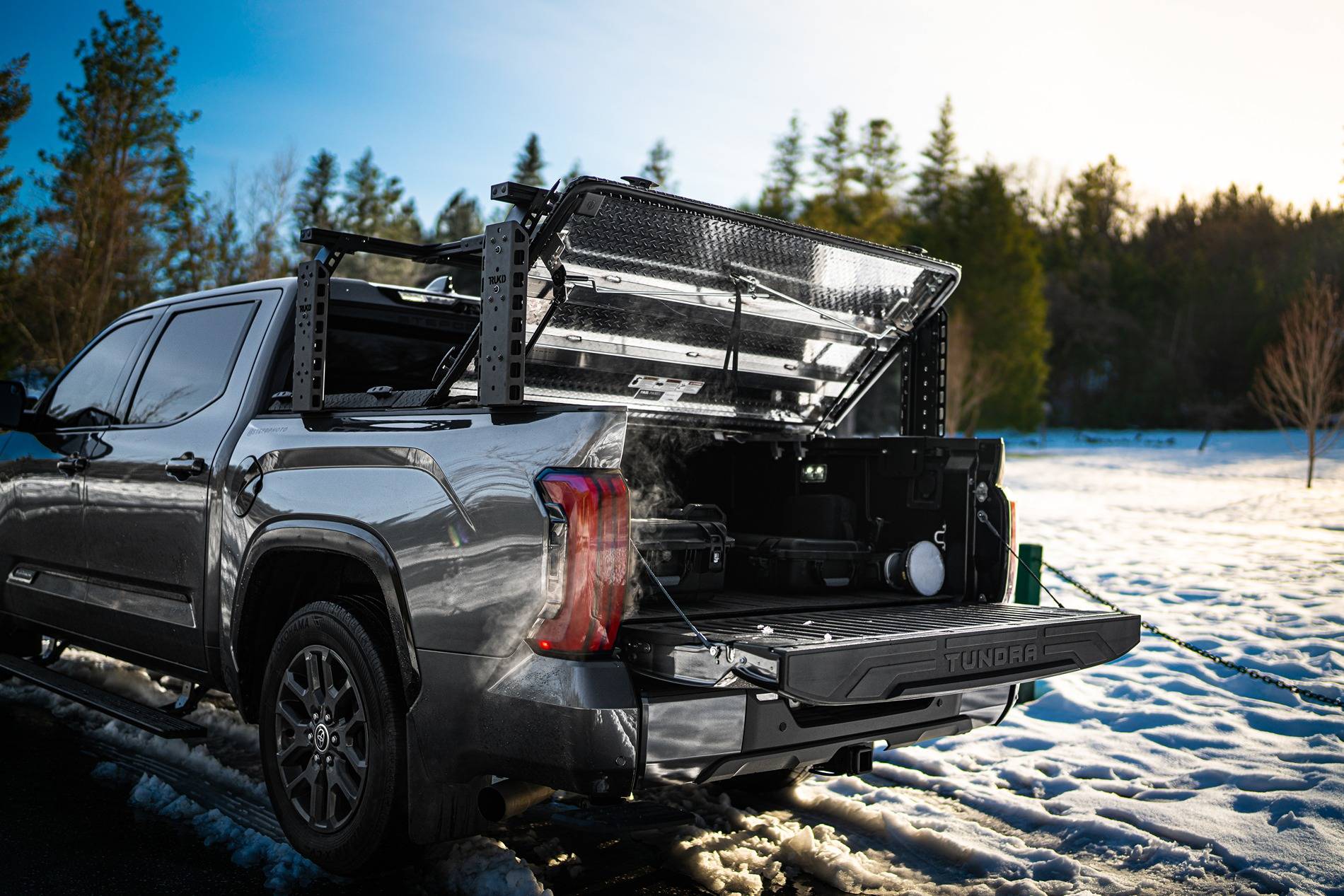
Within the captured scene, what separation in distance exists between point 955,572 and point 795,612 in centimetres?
85

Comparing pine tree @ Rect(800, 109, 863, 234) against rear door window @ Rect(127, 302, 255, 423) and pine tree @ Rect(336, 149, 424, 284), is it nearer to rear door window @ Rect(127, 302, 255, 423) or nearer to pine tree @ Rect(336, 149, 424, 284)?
pine tree @ Rect(336, 149, 424, 284)

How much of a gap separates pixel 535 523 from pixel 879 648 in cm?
100

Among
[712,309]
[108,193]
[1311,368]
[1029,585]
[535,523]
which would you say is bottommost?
[1029,585]

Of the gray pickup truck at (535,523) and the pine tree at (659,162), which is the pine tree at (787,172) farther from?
the gray pickup truck at (535,523)

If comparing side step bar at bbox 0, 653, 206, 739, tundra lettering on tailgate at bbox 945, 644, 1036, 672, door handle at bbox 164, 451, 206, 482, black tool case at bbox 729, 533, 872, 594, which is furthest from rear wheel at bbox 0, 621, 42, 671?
tundra lettering on tailgate at bbox 945, 644, 1036, 672

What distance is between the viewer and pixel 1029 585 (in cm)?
596

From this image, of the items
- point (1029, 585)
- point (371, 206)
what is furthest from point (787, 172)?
point (1029, 585)

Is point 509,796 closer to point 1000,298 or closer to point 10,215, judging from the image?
point 10,215

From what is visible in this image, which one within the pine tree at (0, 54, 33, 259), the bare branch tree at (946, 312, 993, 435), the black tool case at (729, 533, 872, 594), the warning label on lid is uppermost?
the pine tree at (0, 54, 33, 259)

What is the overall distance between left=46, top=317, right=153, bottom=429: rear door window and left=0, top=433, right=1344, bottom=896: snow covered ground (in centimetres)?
154

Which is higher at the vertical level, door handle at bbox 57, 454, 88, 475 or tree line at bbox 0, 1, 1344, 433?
tree line at bbox 0, 1, 1344, 433

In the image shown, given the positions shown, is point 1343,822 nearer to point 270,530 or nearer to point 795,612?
point 795,612

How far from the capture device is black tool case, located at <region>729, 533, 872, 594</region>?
4.09 m

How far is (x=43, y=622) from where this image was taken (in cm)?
492
